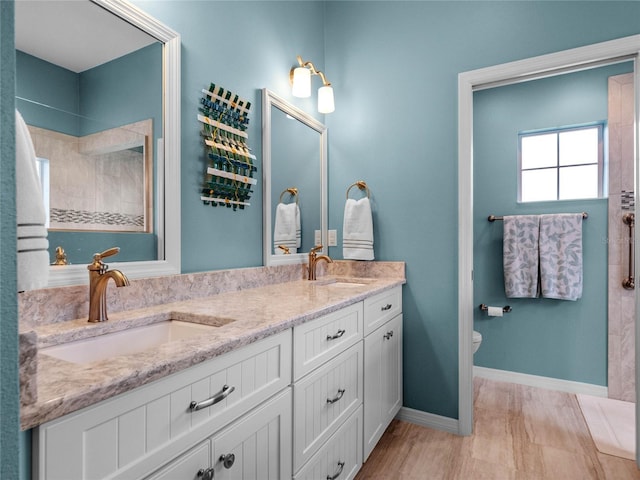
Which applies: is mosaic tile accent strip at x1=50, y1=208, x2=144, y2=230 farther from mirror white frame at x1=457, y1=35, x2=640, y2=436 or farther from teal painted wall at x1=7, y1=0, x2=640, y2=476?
mirror white frame at x1=457, y1=35, x2=640, y2=436

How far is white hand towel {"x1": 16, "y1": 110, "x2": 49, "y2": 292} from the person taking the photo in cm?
60

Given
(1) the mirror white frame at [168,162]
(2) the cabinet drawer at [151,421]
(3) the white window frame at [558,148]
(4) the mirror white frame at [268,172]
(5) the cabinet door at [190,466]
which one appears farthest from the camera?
(3) the white window frame at [558,148]

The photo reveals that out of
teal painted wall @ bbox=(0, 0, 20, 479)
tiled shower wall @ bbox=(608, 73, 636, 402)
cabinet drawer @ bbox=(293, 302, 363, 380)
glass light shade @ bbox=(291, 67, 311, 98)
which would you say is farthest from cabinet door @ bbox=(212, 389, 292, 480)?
tiled shower wall @ bbox=(608, 73, 636, 402)

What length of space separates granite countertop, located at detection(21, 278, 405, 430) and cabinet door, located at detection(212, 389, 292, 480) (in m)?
0.21

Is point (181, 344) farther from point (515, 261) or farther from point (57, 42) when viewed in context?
point (515, 261)

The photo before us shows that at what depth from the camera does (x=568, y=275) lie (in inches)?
104

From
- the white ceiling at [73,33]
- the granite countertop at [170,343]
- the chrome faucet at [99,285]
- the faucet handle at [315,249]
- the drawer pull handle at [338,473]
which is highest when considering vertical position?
the white ceiling at [73,33]

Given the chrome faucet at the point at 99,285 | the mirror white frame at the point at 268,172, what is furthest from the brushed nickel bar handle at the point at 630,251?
the chrome faucet at the point at 99,285

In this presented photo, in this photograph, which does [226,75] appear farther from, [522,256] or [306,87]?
[522,256]

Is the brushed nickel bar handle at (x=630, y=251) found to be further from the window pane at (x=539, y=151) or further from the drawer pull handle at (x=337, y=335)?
the drawer pull handle at (x=337, y=335)

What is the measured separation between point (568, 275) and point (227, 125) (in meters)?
2.52

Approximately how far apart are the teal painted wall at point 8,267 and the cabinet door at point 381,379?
1.38 metres

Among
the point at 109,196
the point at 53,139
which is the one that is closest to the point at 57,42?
the point at 53,139

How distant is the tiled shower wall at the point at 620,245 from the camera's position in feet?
8.24
